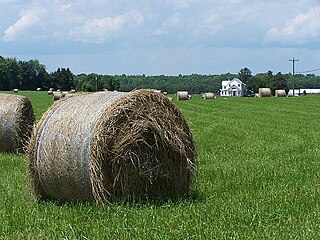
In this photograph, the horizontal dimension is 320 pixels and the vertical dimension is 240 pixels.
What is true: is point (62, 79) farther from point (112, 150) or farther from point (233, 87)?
point (112, 150)

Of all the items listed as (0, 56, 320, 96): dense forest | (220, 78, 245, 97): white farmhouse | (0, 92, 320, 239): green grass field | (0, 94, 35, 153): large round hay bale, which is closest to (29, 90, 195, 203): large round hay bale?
(0, 92, 320, 239): green grass field

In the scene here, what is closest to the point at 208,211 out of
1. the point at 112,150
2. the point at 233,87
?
the point at 112,150

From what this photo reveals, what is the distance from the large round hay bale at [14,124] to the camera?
1437 centimetres

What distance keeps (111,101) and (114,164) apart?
→ 800 mm

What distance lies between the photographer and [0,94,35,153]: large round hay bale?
14367 mm

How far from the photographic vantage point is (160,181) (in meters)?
8.36

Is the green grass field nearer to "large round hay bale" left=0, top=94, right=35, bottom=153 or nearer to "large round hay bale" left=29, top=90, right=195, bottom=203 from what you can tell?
"large round hay bale" left=29, top=90, right=195, bottom=203

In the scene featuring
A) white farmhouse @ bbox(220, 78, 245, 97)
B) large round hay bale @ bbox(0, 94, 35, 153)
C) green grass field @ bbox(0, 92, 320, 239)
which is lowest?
white farmhouse @ bbox(220, 78, 245, 97)

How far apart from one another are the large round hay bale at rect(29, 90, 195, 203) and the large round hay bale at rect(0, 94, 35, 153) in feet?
19.6

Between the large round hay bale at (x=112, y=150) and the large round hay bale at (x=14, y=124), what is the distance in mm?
5962

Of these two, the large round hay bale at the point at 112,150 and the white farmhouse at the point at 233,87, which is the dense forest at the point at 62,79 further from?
the large round hay bale at the point at 112,150

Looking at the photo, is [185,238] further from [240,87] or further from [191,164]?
[240,87]

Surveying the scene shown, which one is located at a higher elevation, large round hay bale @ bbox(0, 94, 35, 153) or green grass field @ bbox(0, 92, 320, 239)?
large round hay bale @ bbox(0, 94, 35, 153)

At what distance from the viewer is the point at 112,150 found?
7957 mm
